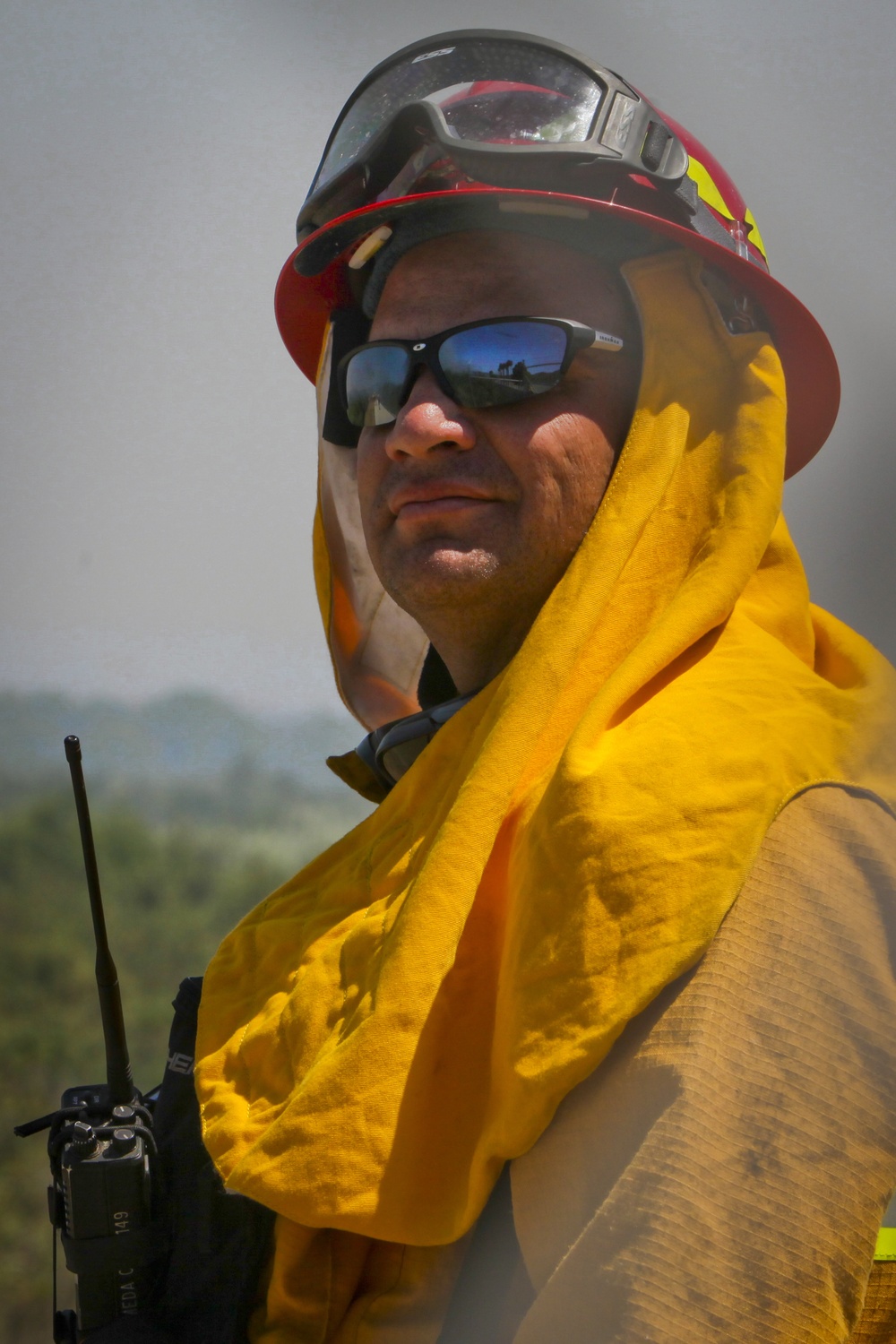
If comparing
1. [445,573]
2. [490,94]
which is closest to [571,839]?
[445,573]

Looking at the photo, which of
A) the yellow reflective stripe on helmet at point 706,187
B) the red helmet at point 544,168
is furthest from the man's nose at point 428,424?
the yellow reflective stripe on helmet at point 706,187

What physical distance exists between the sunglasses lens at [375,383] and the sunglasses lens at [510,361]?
13 centimetres

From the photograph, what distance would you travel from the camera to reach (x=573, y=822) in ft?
3.04

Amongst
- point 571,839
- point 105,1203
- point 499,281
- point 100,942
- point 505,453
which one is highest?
point 499,281

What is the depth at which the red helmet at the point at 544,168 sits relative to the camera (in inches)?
53.9

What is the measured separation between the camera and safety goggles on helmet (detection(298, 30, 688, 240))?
137cm

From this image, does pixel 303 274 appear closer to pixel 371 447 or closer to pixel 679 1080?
pixel 371 447

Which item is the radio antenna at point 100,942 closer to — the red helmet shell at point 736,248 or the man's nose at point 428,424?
the man's nose at point 428,424

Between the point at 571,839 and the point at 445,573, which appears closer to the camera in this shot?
the point at 571,839

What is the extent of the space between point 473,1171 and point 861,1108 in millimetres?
338

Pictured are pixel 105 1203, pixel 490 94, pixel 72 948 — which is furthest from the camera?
pixel 72 948

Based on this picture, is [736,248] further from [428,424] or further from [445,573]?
[445,573]

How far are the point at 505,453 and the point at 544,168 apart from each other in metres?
0.38

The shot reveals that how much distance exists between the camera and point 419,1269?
1.01 m
